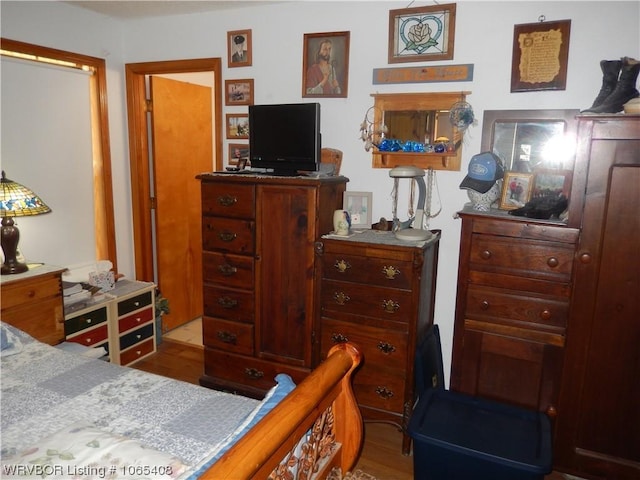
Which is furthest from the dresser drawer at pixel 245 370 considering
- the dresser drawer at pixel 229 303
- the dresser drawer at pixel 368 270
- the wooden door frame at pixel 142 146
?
the wooden door frame at pixel 142 146

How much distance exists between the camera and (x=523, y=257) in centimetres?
211

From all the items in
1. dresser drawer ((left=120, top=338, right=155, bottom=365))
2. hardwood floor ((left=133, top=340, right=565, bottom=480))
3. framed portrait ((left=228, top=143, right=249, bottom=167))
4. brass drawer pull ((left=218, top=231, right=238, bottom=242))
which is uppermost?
framed portrait ((left=228, top=143, right=249, bottom=167))

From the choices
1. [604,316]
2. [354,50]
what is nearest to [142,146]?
[354,50]

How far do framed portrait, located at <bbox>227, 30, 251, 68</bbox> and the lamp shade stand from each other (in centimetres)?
153

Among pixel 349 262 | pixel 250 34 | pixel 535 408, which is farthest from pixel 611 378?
pixel 250 34

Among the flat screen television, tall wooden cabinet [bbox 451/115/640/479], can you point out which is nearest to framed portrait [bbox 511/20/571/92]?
tall wooden cabinet [bbox 451/115/640/479]

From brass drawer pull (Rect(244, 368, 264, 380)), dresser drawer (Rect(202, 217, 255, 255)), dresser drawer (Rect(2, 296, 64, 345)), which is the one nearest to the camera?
dresser drawer (Rect(2, 296, 64, 345))

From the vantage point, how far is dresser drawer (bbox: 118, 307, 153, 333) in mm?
3145

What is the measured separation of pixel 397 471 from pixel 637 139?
1.84 metres

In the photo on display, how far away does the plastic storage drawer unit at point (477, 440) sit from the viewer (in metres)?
1.81

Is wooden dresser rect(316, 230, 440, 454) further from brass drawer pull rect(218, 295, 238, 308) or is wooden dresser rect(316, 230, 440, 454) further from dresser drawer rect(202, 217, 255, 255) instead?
brass drawer pull rect(218, 295, 238, 308)

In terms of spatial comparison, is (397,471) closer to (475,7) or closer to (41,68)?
(475,7)

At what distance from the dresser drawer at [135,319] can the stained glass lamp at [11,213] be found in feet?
2.67

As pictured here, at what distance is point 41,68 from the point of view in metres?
2.92
